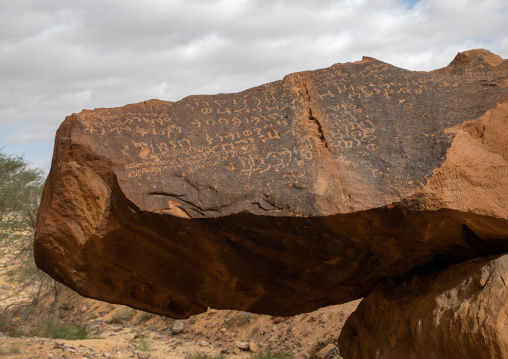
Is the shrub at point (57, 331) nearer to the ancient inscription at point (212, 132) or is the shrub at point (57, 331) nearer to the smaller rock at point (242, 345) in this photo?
the smaller rock at point (242, 345)

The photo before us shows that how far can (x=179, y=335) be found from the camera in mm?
9711

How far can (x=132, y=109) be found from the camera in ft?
13.3

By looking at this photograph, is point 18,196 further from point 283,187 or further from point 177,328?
point 283,187

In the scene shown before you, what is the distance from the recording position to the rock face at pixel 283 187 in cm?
336

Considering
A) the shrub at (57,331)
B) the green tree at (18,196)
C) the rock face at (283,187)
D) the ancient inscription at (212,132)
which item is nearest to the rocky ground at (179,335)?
the shrub at (57,331)

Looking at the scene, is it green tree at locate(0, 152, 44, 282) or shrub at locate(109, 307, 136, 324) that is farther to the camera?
shrub at locate(109, 307, 136, 324)

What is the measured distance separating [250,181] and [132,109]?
122cm

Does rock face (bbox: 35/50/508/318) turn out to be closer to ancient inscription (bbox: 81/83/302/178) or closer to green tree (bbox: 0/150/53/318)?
ancient inscription (bbox: 81/83/302/178)

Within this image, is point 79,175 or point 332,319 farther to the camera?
point 332,319

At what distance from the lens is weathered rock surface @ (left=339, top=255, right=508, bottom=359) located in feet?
10.1

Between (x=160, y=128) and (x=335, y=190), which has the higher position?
(x=160, y=128)

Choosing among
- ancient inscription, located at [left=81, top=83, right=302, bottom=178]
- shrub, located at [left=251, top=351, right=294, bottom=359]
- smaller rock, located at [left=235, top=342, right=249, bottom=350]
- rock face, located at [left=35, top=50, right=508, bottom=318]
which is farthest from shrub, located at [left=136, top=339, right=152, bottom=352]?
ancient inscription, located at [left=81, top=83, right=302, bottom=178]

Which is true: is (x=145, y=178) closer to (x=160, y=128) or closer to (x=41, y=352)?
(x=160, y=128)

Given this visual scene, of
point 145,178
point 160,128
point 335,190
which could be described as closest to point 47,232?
point 145,178
